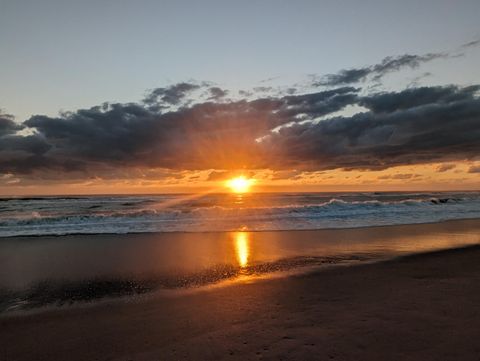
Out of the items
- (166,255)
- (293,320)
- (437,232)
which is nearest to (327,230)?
(437,232)

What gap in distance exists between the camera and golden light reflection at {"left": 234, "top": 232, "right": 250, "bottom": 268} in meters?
10.9

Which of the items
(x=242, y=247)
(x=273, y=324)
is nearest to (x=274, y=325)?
(x=273, y=324)

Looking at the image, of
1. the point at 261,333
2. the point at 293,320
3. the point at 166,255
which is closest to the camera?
the point at 261,333

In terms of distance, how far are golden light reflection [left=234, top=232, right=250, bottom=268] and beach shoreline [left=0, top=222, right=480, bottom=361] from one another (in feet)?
8.60

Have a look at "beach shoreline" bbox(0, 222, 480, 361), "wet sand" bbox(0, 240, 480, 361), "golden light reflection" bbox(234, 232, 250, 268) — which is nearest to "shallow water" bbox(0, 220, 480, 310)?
"golden light reflection" bbox(234, 232, 250, 268)

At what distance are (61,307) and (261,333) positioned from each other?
4371 millimetres

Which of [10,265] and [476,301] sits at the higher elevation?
[10,265]

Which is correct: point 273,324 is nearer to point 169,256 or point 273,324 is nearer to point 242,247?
point 169,256

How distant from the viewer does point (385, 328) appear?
516cm

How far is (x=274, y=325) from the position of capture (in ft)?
17.7

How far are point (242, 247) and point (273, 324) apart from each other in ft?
27.2

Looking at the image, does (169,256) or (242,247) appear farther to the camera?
(242,247)

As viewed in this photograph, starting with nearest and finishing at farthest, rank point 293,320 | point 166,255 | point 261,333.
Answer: point 261,333, point 293,320, point 166,255

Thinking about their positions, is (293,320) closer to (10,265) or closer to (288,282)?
(288,282)
